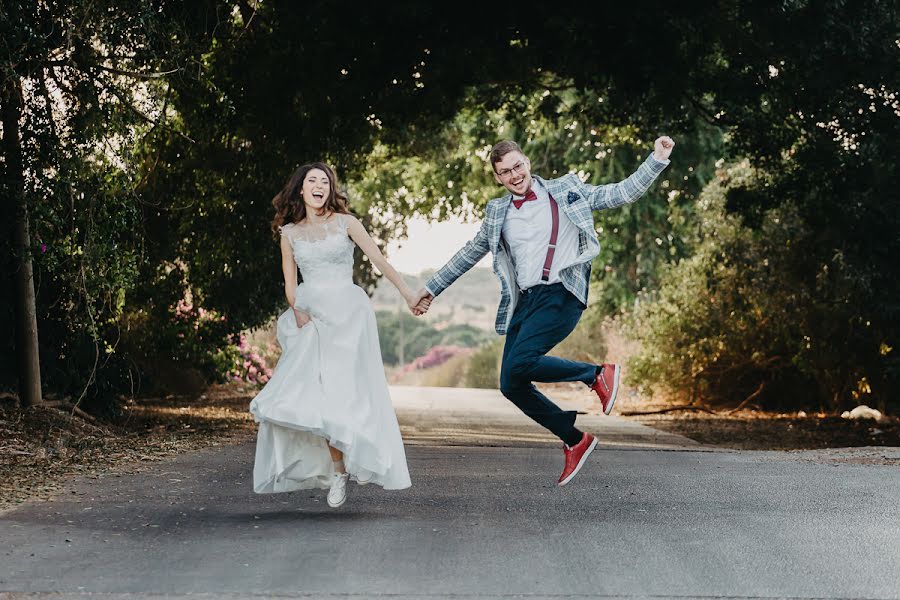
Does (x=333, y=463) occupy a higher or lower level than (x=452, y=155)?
lower

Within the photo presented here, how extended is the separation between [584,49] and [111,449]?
7044 mm

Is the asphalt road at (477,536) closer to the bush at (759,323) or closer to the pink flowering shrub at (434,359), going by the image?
the bush at (759,323)

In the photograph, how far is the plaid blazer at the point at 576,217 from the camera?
7844 millimetres

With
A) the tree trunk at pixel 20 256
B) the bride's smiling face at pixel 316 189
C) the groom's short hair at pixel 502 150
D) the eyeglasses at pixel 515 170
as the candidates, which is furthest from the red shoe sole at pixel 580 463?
the tree trunk at pixel 20 256

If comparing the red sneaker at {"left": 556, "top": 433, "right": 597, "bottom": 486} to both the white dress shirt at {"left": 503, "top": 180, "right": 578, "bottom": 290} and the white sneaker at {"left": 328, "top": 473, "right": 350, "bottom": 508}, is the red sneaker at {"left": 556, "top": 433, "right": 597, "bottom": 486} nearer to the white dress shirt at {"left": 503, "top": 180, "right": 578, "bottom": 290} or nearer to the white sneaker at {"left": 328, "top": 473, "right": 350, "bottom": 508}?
the white dress shirt at {"left": 503, "top": 180, "right": 578, "bottom": 290}

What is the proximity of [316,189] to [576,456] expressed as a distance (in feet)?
7.81

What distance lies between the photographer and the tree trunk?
1088cm

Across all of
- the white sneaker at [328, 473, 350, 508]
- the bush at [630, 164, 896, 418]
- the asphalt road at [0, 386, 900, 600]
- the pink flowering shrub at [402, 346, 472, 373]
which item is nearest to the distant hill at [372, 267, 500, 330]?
the pink flowering shrub at [402, 346, 472, 373]

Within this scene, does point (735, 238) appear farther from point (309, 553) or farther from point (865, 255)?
point (309, 553)

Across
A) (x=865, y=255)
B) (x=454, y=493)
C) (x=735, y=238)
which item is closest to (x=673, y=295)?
(x=735, y=238)

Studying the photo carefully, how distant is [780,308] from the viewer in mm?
19688

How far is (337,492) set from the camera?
7.27 meters

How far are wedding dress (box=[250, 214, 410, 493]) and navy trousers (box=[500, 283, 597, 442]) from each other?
889 millimetres

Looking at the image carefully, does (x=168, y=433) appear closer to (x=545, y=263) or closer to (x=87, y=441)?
(x=87, y=441)
